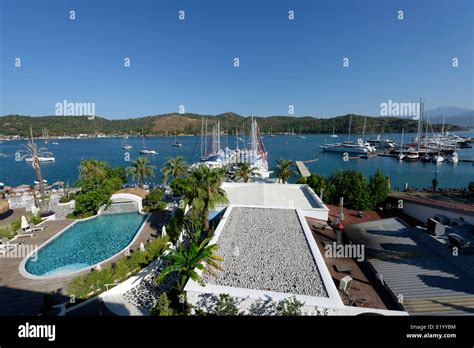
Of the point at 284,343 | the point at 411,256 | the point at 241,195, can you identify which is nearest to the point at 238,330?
the point at 284,343

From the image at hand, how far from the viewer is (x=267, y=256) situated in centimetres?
1191

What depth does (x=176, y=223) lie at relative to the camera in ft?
62.0

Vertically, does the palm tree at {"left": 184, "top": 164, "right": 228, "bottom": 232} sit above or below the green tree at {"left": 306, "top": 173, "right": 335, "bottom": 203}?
above

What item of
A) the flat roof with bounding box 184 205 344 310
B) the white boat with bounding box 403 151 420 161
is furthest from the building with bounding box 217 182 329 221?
the white boat with bounding box 403 151 420 161

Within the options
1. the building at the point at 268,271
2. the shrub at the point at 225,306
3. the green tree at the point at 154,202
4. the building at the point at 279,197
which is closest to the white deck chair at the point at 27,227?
the green tree at the point at 154,202

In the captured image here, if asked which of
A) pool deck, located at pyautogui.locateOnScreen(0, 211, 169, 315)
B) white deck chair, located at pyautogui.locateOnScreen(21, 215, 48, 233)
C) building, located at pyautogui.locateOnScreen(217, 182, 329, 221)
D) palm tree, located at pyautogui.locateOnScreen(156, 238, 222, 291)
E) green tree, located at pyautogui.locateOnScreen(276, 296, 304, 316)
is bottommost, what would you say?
pool deck, located at pyautogui.locateOnScreen(0, 211, 169, 315)

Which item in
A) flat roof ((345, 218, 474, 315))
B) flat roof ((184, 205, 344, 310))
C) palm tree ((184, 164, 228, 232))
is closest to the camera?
flat roof ((184, 205, 344, 310))

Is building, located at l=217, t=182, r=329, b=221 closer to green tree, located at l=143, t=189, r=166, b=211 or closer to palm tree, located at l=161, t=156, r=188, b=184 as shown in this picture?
green tree, located at l=143, t=189, r=166, b=211

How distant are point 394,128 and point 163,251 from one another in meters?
212

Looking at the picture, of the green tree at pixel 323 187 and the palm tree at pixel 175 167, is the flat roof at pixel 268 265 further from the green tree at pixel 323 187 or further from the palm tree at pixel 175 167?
the palm tree at pixel 175 167

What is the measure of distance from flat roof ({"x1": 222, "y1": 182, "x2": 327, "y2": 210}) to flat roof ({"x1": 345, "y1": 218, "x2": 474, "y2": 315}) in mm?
4506

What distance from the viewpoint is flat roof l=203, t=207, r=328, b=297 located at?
973 cm

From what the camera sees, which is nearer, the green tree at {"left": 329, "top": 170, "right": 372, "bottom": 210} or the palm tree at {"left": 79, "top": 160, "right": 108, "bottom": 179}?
the green tree at {"left": 329, "top": 170, "right": 372, "bottom": 210}

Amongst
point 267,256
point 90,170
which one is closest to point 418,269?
point 267,256
